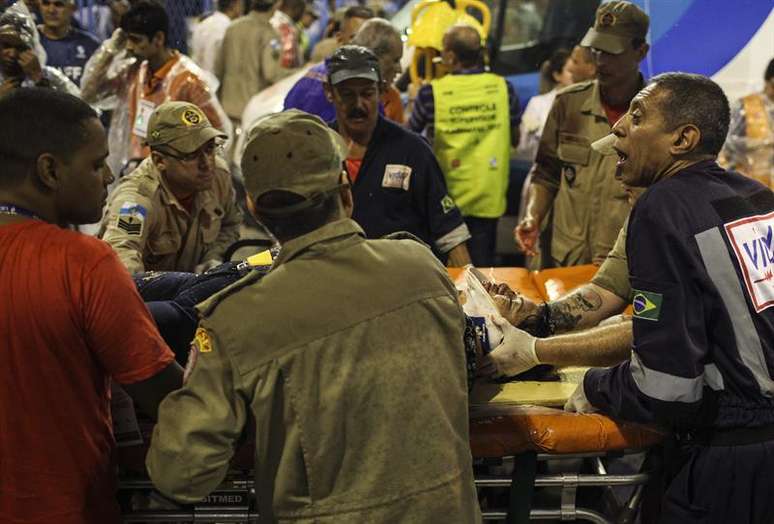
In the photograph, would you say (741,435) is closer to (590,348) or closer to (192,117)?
(590,348)

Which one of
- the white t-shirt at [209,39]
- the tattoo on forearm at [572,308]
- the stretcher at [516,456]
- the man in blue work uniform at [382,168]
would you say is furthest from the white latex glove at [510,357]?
the white t-shirt at [209,39]

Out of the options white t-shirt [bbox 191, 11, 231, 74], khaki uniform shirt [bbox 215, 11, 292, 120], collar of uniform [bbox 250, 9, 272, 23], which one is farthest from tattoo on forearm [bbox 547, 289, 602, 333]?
white t-shirt [bbox 191, 11, 231, 74]

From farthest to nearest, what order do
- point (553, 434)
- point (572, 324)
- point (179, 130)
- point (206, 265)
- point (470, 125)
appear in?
point (470, 125)
point (206, 265)
point (179, 130)
point (572, 324)
point (553, 434)

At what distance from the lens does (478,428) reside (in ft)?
9.21

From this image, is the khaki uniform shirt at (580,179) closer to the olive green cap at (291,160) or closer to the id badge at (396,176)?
the id badge at (396,176)

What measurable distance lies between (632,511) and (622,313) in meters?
0.79

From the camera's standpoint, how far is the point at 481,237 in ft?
20.0

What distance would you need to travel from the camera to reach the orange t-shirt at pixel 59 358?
2.23m

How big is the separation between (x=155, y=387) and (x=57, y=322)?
26cm

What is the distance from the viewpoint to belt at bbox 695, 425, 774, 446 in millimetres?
2645

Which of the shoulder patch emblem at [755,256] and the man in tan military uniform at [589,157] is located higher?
the shoulder patch emblem at [755,256]

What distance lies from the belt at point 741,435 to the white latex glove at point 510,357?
0.58 metres

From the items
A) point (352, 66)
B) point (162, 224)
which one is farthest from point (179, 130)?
point (352, 66)

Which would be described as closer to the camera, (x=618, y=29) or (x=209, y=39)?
(x=618, y=29)
